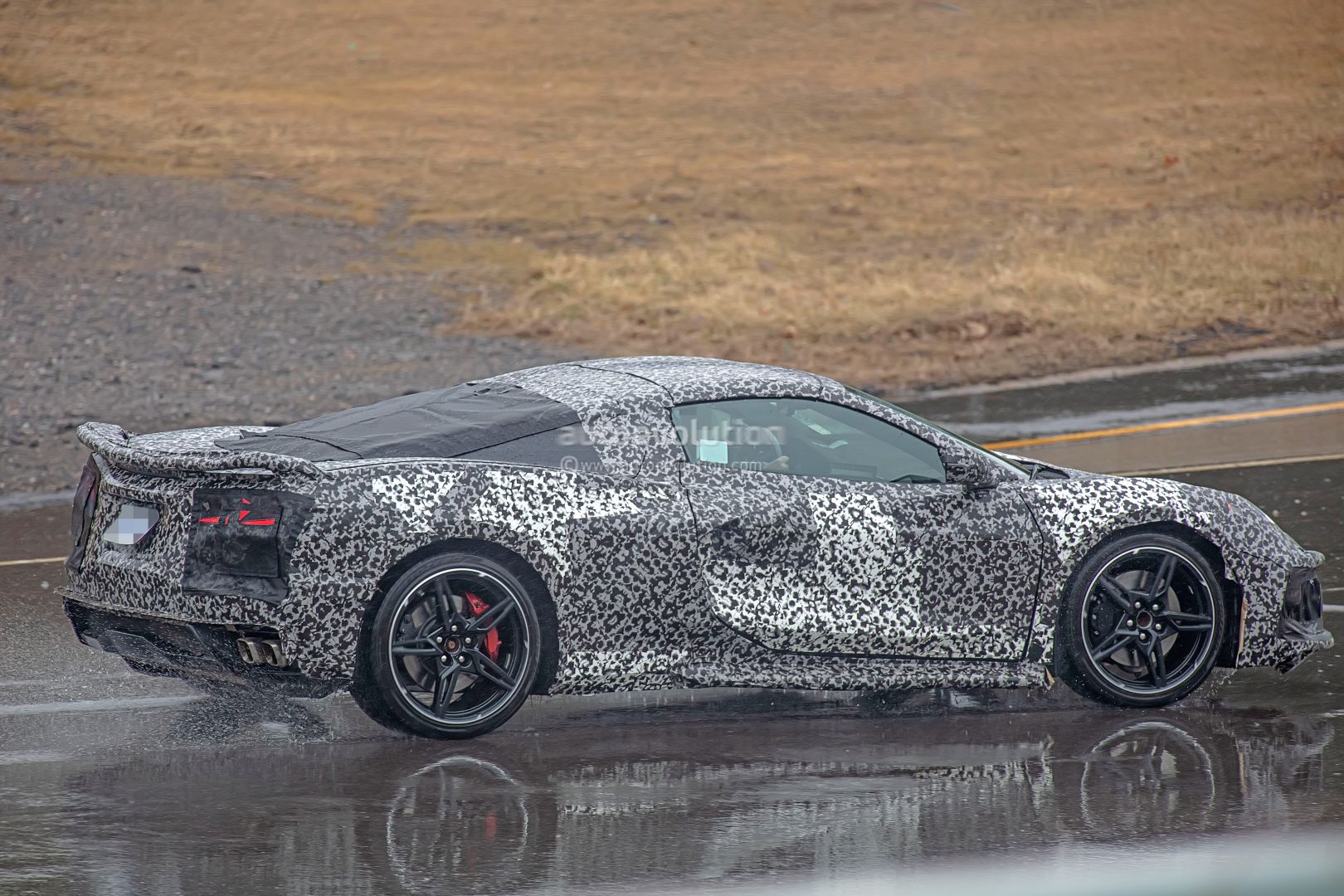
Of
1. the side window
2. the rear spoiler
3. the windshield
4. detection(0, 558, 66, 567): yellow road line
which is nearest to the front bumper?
the rear spoiler

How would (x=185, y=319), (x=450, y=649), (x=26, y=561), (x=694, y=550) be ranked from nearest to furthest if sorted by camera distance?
1. (x=450, y=649)
2. (x=694, y=550)
3. (x=26, y=561)
4. (x=185, y=319)

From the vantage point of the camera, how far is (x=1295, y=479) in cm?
1275

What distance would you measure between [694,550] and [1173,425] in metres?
9.23

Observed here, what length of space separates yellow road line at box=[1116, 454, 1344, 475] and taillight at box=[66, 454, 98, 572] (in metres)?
7.94

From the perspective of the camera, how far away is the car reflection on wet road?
5.48m

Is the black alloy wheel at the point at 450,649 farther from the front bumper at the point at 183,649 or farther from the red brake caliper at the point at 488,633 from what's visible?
the front bumper at the point at 183,649

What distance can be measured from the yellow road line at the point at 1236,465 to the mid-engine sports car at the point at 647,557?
17.9ft

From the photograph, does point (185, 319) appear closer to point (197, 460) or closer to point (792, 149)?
point (197, 460)

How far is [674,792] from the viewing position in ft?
20.8

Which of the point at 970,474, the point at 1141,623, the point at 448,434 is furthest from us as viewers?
the point at 1141,623

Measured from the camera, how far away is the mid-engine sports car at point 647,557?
6.73 meters

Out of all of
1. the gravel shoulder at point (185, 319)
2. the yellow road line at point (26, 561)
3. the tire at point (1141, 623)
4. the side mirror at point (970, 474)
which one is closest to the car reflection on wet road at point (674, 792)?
the tire at point (1141, 623)

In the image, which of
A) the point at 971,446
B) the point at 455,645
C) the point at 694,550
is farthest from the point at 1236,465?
the point at 455,645

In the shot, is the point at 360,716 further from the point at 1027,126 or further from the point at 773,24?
the point at 773,24
